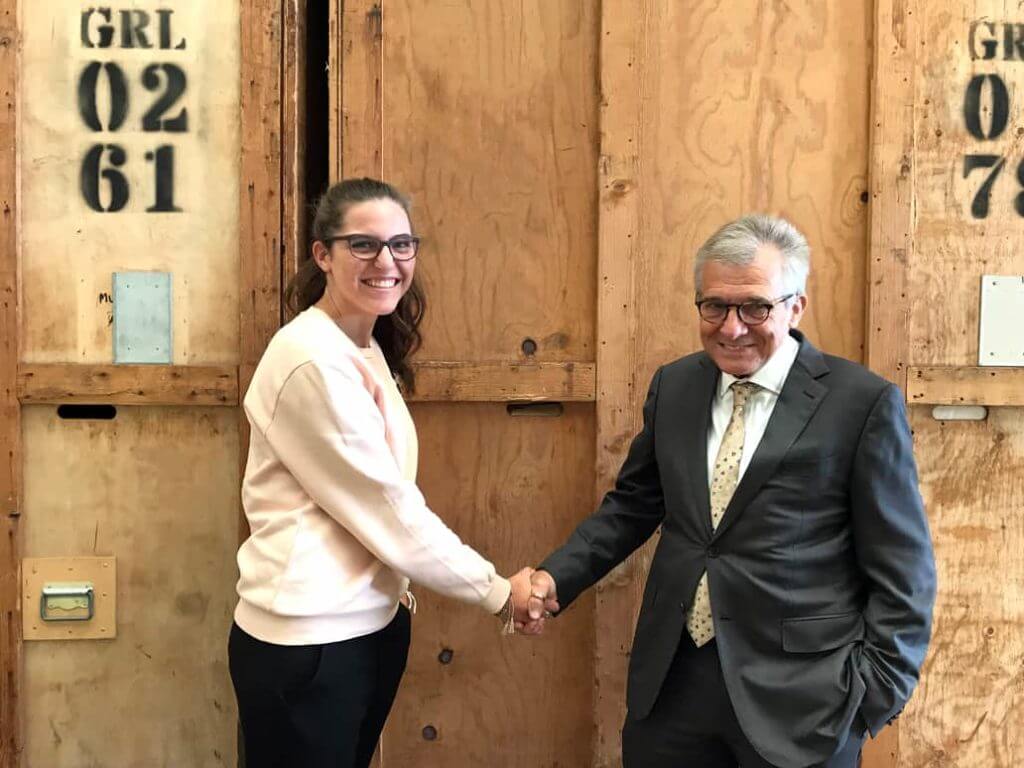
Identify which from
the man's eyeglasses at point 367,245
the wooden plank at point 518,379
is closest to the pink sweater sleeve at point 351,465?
the man's eyeglasses at point 367,245

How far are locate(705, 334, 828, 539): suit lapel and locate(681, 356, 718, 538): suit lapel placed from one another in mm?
58

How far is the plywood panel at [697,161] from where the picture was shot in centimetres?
231

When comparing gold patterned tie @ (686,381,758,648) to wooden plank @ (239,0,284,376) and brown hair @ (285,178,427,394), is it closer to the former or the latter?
brown hair @ (285,178,427,394)

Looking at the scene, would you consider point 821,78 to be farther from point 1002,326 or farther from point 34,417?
point 34,417

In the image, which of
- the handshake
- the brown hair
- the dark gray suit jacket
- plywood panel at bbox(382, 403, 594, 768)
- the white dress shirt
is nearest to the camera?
the dark gray suit jacket

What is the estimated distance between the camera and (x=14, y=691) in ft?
7.57

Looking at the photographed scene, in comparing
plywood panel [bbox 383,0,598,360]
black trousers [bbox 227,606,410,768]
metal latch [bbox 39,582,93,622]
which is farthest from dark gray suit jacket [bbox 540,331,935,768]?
metal latch [bbox 39,582,93,622]

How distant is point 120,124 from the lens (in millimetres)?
2285

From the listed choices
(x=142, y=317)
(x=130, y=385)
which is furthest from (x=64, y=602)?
(x=142, y=317)

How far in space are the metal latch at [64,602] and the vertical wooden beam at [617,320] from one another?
142 cm

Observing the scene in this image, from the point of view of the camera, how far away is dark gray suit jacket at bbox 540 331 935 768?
154 centimetres

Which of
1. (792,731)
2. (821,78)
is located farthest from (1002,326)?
(792,731)

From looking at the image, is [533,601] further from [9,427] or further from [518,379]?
[9,427]

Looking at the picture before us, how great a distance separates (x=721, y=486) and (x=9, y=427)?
1902 millimetres
